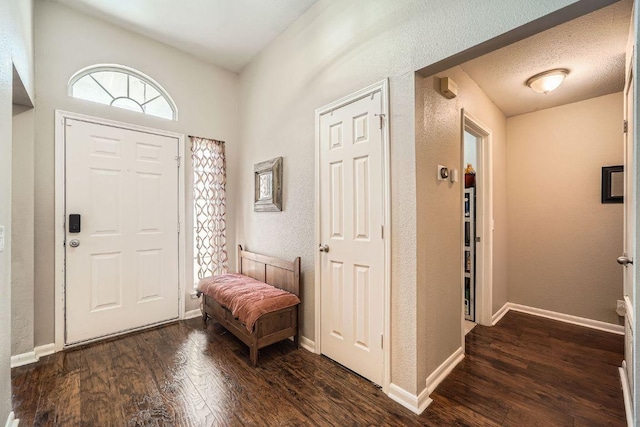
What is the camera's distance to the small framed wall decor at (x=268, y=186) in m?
2.84

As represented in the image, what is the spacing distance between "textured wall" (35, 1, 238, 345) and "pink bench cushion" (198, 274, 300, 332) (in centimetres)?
72

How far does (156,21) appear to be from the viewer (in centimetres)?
269

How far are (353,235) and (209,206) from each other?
212cm

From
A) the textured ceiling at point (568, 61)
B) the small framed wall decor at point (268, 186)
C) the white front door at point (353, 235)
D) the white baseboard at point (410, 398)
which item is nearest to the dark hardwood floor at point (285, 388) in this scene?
the white baseboard at point (410, 398)

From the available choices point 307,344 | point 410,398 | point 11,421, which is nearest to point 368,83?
point 410,398

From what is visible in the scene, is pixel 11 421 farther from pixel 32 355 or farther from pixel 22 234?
pixel 22 234

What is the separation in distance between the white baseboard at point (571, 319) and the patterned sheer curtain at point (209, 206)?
12.9 ft

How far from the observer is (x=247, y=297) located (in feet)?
7.79

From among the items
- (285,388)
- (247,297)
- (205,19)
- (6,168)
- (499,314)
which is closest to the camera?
(6,168)

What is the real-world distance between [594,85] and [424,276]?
288 centimetres

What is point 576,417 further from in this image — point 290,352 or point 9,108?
point 9,108

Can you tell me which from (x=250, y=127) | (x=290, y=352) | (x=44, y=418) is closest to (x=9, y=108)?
(x=44, y=418)

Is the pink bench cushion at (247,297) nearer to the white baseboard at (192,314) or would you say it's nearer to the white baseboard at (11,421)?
the white baseboard at (192,314)

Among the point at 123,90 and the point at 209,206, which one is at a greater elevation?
the point at 123,90
